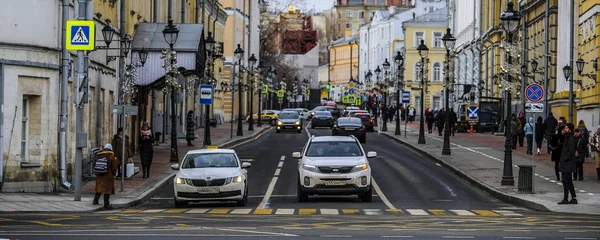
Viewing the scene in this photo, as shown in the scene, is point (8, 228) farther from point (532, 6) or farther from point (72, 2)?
point (532, 6)

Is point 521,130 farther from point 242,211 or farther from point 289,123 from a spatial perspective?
point 242,211

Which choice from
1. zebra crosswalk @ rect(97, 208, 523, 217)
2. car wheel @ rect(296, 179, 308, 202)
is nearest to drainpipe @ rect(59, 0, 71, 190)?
zebra crosswalk @ rect(97, 208, 523, 217)

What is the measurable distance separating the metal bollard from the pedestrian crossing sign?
11477 millimetres

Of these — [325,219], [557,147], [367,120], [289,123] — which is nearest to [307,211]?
[325,219]

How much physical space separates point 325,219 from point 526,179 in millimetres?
9606

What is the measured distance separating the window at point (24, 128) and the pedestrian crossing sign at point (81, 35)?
119 inches

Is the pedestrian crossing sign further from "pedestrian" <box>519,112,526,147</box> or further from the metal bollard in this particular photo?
"pedestrian" <box>519,112,526,147</box>

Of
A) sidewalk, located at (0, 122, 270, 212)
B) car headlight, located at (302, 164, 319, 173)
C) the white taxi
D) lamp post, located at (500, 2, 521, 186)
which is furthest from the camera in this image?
lamp post, located at (500, 2, 521, 186)

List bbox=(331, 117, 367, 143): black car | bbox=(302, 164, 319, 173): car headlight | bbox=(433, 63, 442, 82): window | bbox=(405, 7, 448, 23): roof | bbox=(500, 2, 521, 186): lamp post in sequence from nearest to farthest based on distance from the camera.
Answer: bbox=(302, 164, 319, 173): car headlight, bbox=(500, 2, 521, 186): lamp post, bbox=(331, 117, 367, 143): black car, bbox=(433, 63, 442, 82): window, bbox=(405, 7, 448, 23): roof

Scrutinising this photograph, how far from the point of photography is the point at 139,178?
35469mm

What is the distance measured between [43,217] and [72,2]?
34.1 ft

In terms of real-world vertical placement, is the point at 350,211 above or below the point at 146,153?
below

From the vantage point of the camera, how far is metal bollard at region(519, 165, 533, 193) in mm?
30531

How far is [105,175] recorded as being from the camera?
26625 mm
